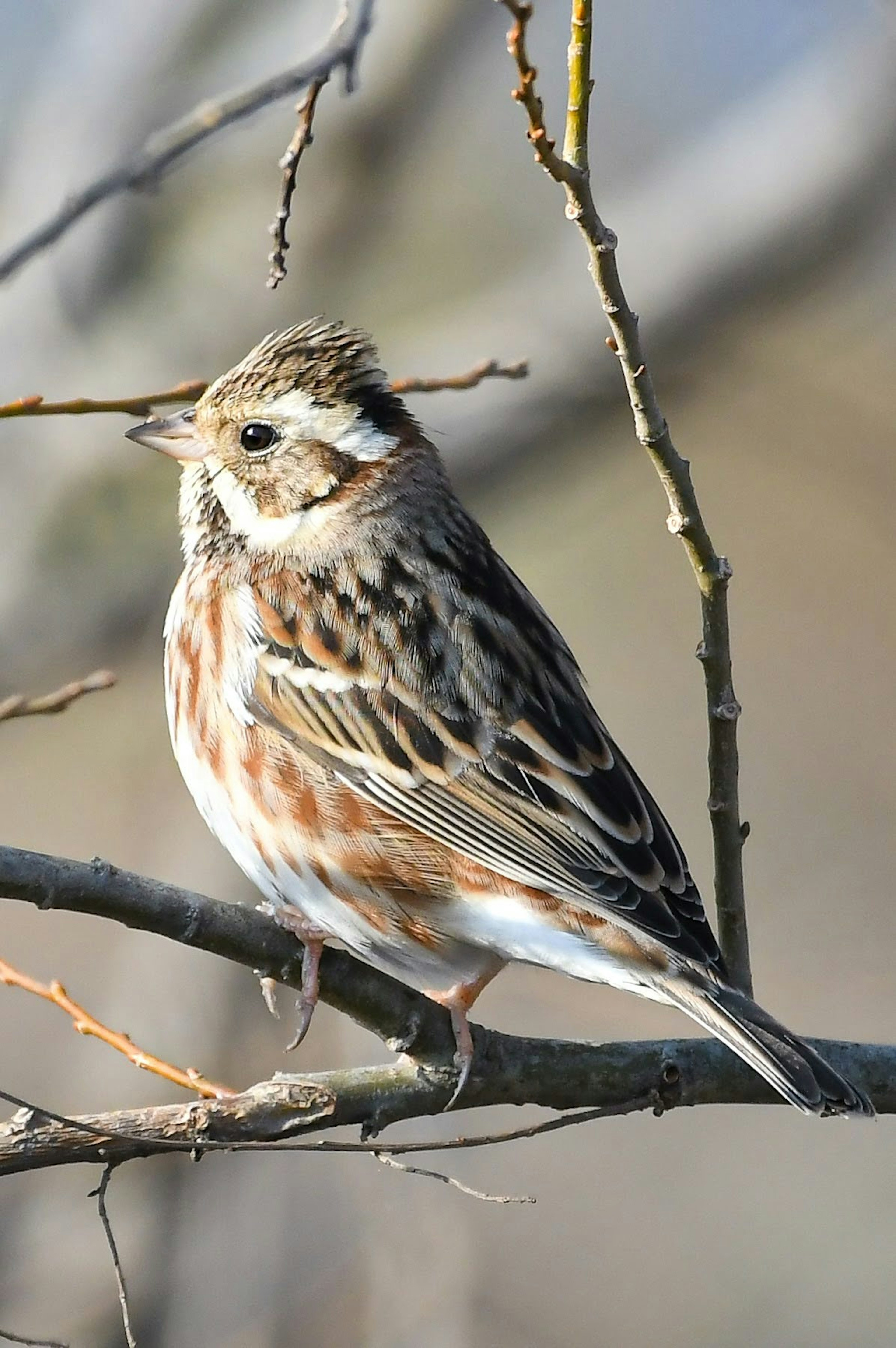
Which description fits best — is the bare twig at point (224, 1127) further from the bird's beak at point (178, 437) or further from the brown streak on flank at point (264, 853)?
the bird's beak at point (178, 437)

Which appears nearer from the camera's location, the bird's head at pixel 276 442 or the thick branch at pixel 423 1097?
the thick branch at pixel 423 1097

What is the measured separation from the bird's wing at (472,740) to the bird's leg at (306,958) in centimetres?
46

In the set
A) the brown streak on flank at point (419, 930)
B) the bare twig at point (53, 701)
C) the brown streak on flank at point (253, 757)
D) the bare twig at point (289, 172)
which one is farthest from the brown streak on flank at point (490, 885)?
the bare twig at point (289, 172)

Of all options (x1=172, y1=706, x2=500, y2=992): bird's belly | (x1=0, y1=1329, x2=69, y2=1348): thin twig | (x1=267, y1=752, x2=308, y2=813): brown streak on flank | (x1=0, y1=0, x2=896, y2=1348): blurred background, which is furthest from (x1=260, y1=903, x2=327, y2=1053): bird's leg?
(x1=0, y1=0, x2=896, y2=1348): blurred background

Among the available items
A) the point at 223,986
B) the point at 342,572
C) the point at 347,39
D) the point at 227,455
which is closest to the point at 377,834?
the point at 342,572

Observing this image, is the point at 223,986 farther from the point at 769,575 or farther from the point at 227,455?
the point at 769,575

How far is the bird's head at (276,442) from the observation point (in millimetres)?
4812

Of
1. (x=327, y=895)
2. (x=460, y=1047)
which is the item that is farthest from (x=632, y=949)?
(x=327, y=895)

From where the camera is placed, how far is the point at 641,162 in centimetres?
906

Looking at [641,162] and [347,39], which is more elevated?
[641,162]

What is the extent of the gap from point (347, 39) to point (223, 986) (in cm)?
418

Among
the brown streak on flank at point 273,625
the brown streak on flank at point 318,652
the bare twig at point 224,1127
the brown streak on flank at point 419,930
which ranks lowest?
the bare twig at point 224,1127

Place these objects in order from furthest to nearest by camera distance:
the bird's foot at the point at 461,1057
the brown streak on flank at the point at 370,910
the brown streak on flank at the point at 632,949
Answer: the brown streak on flank at the point at 370,910, the brown streak on flank at the point at 632,949, the bird's foot at the point at 461,1057

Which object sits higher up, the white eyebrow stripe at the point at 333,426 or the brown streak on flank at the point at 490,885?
the white eyebrow stripe at the point at 333,426
